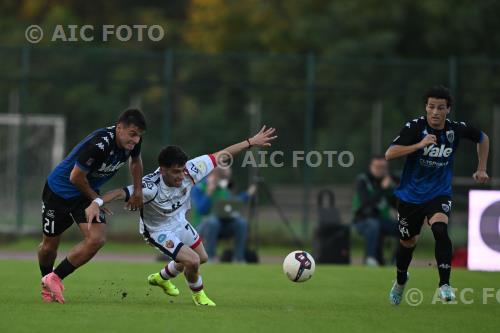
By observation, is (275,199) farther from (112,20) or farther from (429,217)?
(112,20)

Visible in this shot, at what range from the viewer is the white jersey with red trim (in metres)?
10.1

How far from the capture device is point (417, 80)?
2298cm

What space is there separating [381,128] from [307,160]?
211cm

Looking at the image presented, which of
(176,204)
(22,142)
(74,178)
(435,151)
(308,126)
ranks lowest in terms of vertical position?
(176,204)

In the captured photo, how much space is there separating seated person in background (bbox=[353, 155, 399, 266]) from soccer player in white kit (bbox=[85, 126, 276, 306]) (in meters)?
8.06

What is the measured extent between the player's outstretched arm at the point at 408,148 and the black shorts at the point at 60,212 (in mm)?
2888

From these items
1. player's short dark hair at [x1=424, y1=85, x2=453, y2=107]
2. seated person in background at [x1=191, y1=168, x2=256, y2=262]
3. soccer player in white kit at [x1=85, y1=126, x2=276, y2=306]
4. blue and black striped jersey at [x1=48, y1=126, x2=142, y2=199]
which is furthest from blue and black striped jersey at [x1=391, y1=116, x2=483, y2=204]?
seated person in background at [x1=191, y1=168, x2=256, y2=262]

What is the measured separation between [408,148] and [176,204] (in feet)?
7.58

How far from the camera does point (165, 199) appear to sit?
33.2 ft

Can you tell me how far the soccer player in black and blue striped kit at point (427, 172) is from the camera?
10.3m

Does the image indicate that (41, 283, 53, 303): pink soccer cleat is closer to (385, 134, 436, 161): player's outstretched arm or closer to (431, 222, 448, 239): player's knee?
(385, 134, 436, 161): player's outstretched arm

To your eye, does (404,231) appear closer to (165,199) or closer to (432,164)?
(432,164)

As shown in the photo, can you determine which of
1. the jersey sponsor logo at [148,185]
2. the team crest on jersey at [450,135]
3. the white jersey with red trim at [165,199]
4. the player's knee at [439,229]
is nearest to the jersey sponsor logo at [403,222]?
the player's knee at [439,229]

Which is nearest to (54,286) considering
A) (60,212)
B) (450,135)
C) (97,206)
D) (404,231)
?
(60,212)
